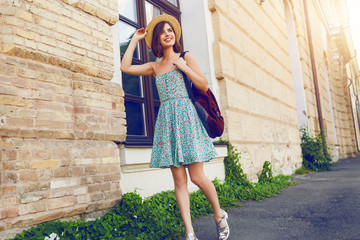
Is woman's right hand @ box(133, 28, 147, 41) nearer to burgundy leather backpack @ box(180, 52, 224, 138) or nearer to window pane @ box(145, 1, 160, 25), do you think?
burgundy leather backpack @ box(180, 52, 224, 138)

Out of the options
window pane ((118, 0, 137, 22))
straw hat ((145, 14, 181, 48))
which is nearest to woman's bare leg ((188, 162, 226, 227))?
straw hat ((145, 14, 181, 48))

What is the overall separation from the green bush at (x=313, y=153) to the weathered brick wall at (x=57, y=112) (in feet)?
23.4

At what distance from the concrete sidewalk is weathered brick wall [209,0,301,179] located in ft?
3.93

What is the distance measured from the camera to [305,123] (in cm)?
943

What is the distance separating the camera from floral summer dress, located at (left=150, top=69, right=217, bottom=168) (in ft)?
7.90

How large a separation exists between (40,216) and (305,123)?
8.54 metres

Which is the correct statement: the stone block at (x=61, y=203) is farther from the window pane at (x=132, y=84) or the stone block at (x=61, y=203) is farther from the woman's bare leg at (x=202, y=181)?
the window pane at (x=132, y=84)

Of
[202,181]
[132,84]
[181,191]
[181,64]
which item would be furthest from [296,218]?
[132,84]

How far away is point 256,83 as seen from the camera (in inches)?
248

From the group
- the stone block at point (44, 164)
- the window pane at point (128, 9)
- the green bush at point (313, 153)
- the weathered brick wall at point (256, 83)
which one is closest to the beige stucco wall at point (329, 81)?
the green bush at point (313, 153)

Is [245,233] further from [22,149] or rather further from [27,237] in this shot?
[22,149]

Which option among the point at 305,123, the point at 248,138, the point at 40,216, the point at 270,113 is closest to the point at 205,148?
the point at 40,216

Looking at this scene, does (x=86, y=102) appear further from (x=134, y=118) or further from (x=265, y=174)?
(x=265, y=174)

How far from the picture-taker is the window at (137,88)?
3.72m
